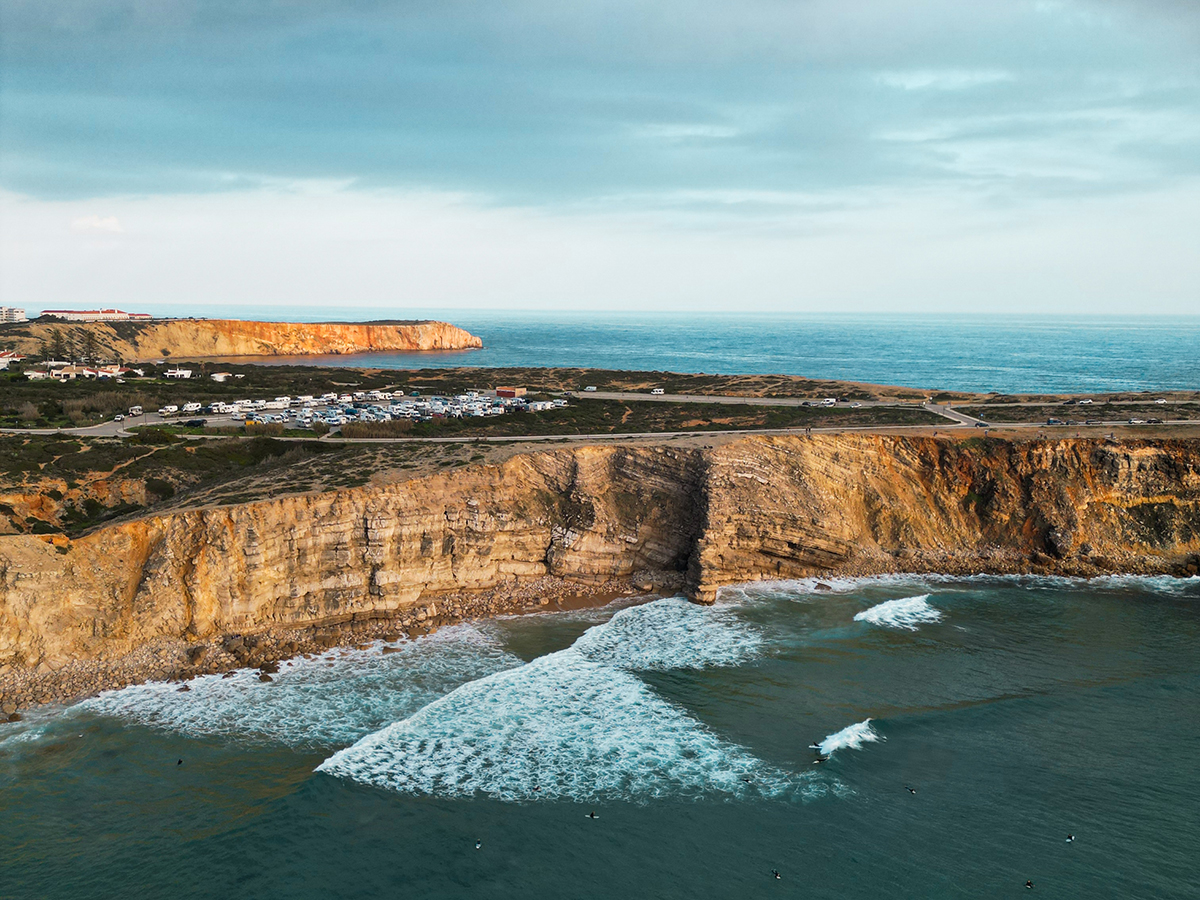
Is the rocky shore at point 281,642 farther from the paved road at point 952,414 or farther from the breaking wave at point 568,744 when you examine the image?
the paved road at point 952,414

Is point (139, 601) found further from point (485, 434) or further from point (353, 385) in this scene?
point (353, 385)

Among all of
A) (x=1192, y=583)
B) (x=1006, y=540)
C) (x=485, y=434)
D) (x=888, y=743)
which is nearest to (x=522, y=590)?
(x=485, y=434)

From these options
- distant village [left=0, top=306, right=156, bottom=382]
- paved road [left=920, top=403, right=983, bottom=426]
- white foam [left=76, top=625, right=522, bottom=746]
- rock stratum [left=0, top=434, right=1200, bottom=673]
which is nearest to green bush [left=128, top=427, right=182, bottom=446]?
rock stratum [left=0, top=434, right=1200, bottom=673]

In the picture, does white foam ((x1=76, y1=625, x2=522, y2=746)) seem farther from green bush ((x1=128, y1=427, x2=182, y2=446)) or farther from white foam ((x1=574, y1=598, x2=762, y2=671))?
green bush ((x1=128, y1=427, x2=182, y2=446))

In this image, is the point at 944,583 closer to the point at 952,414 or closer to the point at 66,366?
the point at 952,414

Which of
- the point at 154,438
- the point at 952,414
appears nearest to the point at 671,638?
the point at 154,438

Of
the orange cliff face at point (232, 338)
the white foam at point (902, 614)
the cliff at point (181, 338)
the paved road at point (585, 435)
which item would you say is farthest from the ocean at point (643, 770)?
the orange cliff face at point (232, 338)
